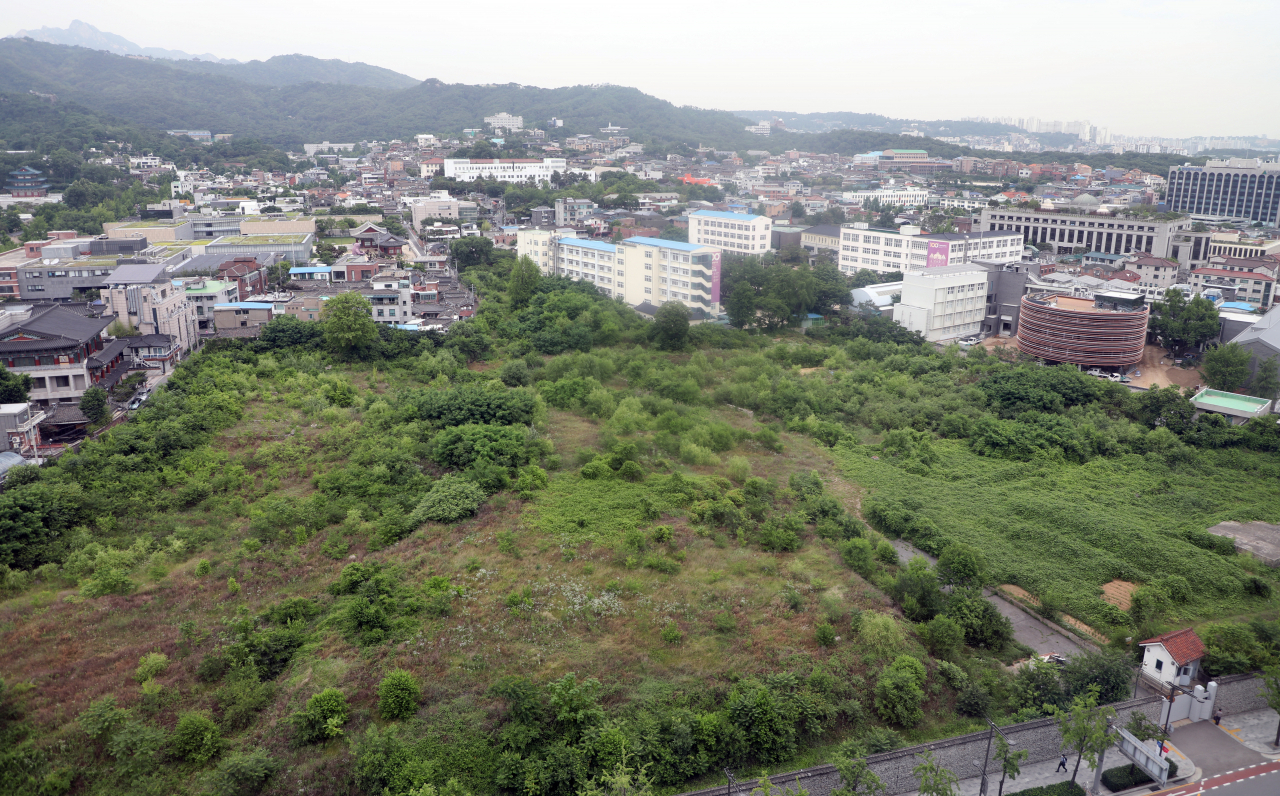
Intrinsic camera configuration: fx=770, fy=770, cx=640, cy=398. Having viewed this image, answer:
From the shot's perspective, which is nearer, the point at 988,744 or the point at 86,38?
the point at 988,744

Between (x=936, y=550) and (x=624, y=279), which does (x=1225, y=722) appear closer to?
(x=936, y=550)

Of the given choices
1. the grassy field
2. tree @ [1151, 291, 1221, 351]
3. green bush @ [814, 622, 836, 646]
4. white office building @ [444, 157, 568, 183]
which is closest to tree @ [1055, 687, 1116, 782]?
green bush @ [814, 622, 836, 646]

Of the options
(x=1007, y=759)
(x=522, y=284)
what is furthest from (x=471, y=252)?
(x=1007, y=759)

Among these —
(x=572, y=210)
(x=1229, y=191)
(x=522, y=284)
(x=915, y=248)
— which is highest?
(x=1229, y=191)

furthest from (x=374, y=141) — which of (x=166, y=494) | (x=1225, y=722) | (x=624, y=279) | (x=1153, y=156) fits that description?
(x=1225, y=722)

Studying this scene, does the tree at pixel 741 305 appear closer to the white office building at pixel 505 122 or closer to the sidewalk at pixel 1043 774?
the sidewalk at pixel 1043 774

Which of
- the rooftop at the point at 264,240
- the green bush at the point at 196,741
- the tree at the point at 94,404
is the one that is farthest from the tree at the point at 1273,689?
the rooftop at the point at 264,240

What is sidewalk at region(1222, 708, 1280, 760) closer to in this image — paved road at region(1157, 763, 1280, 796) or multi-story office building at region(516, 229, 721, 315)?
paved road at region(1157, 763, 1280, 796)

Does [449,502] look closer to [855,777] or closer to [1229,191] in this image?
[855,777]
